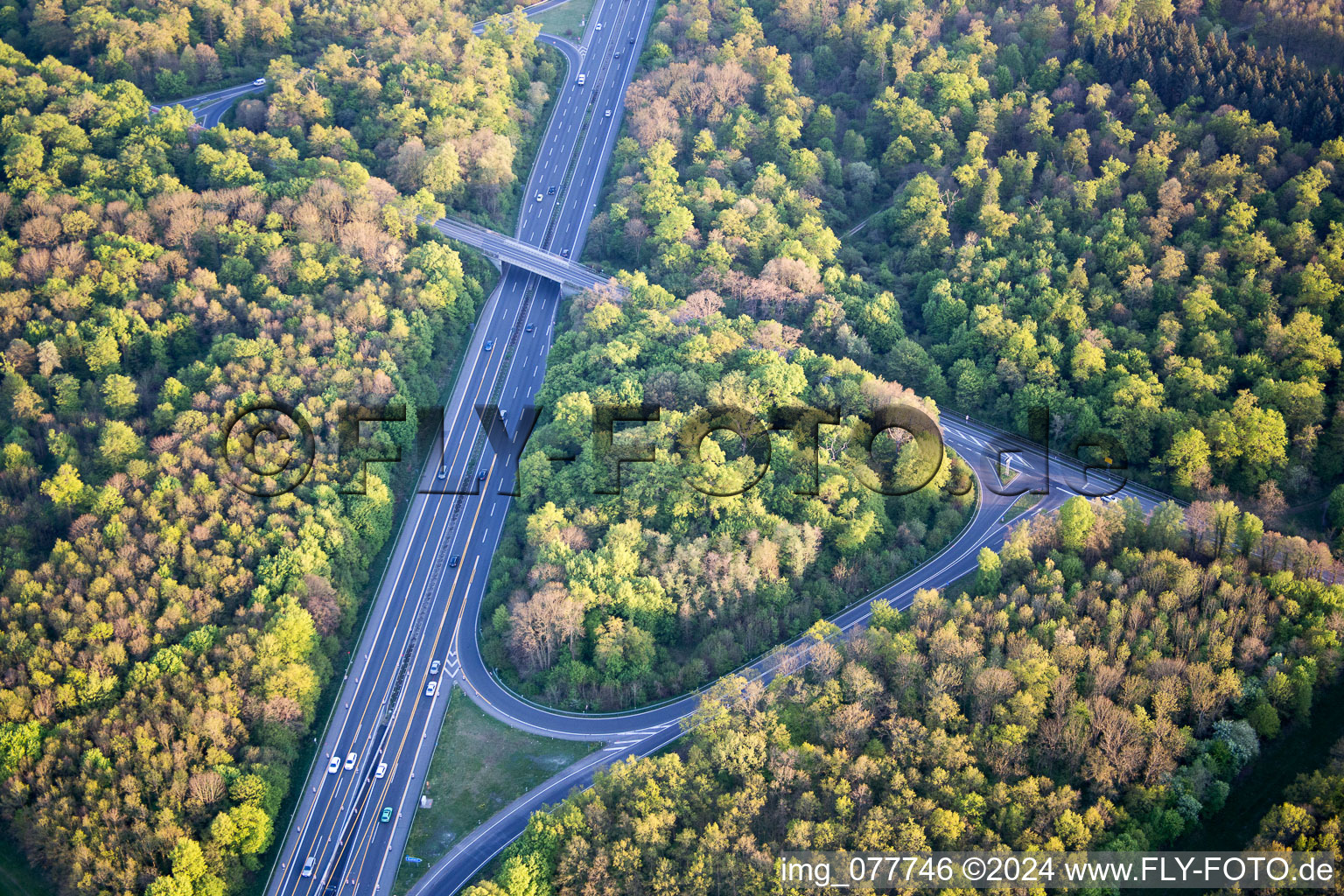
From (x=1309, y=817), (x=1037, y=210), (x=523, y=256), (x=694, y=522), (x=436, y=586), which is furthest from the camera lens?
(x=523, y=256)

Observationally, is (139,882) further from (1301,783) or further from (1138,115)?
(1138,115)

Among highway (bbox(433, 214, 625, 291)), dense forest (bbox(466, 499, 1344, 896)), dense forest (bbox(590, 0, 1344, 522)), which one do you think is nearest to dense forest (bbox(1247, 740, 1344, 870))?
dense forest (bbox(466, 499, 1344, 896))

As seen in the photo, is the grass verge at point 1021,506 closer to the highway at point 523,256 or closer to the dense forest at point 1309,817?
the dense forest at point 1309,817

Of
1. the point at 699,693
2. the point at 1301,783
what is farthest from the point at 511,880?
the point at 1301,783

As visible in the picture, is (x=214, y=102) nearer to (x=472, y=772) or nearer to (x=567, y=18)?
(x=567, y=18)

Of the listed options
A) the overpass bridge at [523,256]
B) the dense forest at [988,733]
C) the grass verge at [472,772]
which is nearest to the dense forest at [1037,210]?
the overpass bridge at [523,256]

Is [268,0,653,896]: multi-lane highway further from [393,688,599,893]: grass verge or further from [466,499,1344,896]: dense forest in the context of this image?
[466,499,1344,896]: dense forest

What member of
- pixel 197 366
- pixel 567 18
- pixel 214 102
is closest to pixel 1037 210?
pixel 567 18
